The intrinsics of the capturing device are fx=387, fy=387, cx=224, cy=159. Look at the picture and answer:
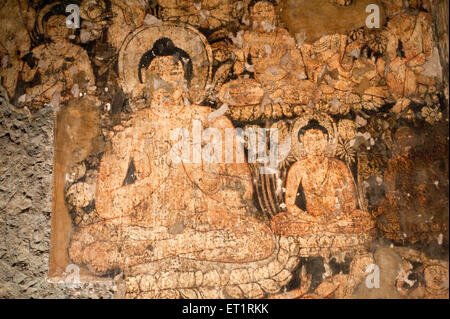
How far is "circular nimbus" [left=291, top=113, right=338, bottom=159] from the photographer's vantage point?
2902 millimetres

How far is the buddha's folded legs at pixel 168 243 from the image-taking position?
275cm

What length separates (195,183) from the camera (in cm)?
284

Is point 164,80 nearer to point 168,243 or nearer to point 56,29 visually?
point 56,29

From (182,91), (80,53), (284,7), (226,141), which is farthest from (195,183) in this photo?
(284,7)

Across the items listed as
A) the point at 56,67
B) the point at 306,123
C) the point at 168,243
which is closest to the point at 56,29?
the point at 56,67

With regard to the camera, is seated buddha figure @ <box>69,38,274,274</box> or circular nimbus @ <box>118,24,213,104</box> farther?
circular nimbus @ <box>118,24,213,104</box>

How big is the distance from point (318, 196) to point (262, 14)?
1.44 metres

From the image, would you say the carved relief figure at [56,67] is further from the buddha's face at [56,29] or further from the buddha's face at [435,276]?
the buddha's face at [435,276]

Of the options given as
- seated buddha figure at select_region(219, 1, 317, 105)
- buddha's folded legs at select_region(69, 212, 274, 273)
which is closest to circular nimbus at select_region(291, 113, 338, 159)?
seated buddha figure at select_region(219, 1, 317, 105)

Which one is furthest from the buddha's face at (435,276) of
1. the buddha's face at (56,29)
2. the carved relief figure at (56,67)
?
the buddha's face at (56,29)

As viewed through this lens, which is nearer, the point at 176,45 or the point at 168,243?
the point at 168,243

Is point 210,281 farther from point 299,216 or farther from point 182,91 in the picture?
point 182,91

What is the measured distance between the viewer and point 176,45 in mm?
2904

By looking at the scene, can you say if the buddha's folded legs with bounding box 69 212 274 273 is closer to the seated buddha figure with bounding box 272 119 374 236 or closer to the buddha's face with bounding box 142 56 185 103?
the seated buddha figure with bounding box 272 119 374 236
